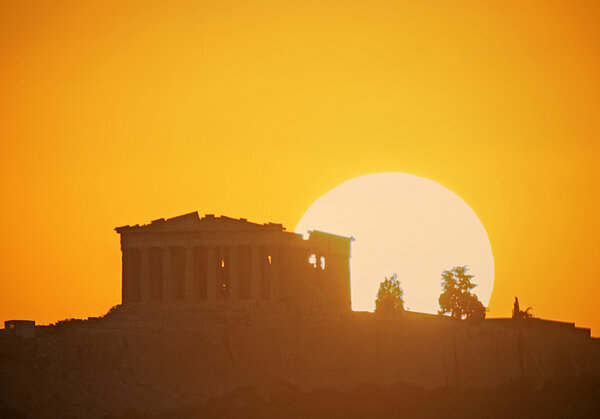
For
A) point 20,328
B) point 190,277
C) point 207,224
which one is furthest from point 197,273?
point 20,328

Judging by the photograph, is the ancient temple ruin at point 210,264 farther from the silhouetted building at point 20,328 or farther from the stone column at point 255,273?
the silhouetted building at point 20,328

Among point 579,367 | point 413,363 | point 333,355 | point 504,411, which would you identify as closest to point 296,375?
point 333,355

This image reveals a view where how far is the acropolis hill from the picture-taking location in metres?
96.5

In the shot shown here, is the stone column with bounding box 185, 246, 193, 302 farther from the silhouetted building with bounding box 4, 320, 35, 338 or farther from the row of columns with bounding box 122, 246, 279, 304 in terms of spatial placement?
the silhouetted building with bounding box 4, 320, 35, 338

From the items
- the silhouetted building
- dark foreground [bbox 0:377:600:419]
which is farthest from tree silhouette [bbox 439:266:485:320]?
the silhouetted building

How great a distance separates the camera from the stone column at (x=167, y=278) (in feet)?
363

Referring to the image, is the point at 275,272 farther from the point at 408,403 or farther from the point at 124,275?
the point at 408,403

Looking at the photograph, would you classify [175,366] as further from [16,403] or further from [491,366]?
[491,366]

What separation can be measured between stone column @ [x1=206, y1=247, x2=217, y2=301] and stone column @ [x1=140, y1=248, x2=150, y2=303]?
16.8ft

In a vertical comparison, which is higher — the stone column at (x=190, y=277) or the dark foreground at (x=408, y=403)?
the stone column at (x=190, y=277)

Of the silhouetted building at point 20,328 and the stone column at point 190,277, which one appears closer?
the silhouetted building at point 20,328

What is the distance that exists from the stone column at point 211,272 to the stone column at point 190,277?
1.20 m

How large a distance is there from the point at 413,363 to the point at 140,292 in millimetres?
24196

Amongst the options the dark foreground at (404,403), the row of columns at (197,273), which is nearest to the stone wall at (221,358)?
the dark foreground at (404,403)
